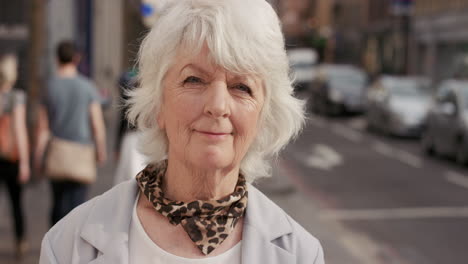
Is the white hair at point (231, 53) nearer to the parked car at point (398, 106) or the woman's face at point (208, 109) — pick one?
the woman's face at point (208, 109)

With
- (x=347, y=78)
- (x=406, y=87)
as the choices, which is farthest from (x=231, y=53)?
(x=347, y=78)

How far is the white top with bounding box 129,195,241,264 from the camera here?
7.11 ft

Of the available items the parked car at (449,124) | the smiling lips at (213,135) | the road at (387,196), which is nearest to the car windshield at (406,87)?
the road at (387,196)

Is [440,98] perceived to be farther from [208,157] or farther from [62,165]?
[208,157]

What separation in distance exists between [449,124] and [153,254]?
14723mm

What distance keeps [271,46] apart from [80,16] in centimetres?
1975

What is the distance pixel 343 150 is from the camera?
19.0 meters

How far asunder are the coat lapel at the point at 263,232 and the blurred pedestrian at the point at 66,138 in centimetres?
431

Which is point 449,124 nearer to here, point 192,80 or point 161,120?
point 161,120

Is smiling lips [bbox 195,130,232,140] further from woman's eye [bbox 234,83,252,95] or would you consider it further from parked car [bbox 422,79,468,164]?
parked car [bbox 422,79,468,164]

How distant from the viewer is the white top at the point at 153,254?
2.17 meters

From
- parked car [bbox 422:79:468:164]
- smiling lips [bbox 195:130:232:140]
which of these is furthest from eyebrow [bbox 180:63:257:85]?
parked car [bbox 422:79:468:164]

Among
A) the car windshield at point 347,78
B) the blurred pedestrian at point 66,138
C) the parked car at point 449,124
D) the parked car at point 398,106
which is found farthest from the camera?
the car windshield at point 347,78

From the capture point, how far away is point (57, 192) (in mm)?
6547
